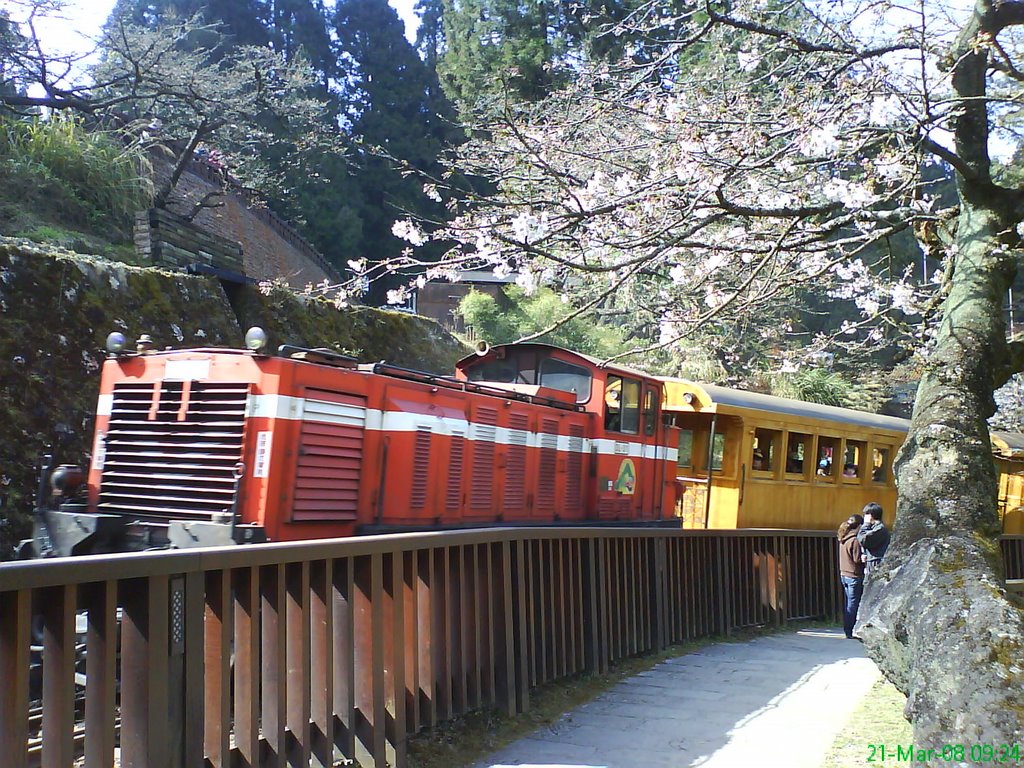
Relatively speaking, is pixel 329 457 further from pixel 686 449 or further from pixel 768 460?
pixel 768 460

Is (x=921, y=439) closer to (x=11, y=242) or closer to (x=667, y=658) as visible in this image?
(x=667, y=658)

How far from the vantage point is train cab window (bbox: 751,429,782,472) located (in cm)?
1386

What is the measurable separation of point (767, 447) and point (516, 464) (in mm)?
6427

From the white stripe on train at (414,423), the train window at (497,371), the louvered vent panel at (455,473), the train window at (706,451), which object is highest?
the train window at (497,371)

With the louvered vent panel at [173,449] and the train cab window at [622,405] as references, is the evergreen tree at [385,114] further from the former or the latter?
the louvered vent panel at [173,449]

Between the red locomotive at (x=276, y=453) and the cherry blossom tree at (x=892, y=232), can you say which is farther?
the red locomotive at (x=276, y=453)

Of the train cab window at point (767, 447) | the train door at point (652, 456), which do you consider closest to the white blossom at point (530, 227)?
the train door at point (652, 456)

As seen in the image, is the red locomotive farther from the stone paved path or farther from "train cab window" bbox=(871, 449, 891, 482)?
"train cab window" bbox=(871, 449, 891, 482)

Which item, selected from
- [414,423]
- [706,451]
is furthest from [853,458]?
[414,423]

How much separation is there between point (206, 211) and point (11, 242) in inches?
531

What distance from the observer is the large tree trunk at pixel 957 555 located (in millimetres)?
3523

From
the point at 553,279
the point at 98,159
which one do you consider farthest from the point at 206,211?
the point at 553,279

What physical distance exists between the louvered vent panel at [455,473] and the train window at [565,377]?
2.53 metres

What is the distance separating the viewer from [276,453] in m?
6.21
